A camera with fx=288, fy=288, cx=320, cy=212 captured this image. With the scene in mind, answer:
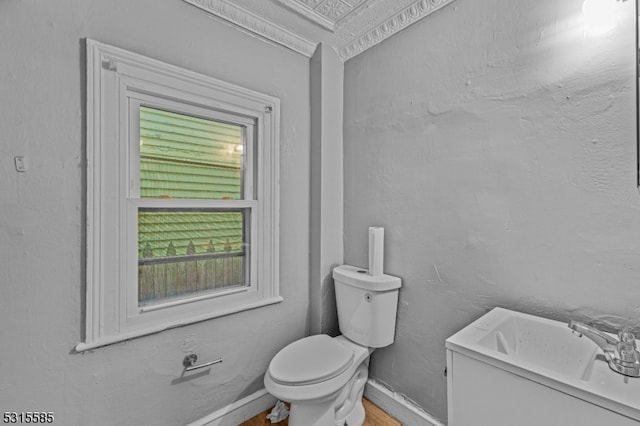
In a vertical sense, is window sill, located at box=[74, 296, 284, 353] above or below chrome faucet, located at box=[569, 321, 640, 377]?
below

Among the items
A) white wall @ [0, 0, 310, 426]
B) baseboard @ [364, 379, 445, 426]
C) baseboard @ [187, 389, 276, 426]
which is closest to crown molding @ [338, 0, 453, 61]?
white wall @ [0, 0, 310, 426]

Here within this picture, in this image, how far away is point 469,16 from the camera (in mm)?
1283

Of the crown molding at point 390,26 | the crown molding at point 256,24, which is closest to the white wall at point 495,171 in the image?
the crown molding at point 390,26

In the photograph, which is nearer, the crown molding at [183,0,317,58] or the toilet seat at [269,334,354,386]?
the toilet seat at [269,334,354,386]

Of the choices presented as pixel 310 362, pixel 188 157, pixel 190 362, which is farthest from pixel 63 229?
pixel 310 362

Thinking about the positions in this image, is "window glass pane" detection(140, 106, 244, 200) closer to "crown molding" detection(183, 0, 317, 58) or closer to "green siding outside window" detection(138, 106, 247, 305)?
"green siding outside window" detection(138, 106, 247, 305)

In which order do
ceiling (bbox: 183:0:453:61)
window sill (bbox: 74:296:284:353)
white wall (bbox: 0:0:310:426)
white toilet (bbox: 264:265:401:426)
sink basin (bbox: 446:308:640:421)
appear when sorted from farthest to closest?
ceiling (bbox: 183:0:453:61) → white toilet (bbox: 264:265:401:426) → window sill (bbox: 74:296:284:353) → white wall (bbox: 0:0:310:426) → sink basin (bbox: 446:308:640:421)

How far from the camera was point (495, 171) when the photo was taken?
1.20 meters

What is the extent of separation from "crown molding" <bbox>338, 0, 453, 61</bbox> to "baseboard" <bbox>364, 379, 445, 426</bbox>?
1.97 meters

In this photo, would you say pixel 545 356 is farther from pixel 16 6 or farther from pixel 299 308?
pixel 16 6

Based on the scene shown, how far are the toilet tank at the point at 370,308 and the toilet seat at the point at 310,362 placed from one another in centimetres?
12

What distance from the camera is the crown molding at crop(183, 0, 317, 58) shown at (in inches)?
55.4

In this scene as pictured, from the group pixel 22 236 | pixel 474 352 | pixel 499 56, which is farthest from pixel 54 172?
pixel 499 56

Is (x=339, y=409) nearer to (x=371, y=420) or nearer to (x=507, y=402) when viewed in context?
(x=371, y=420)
